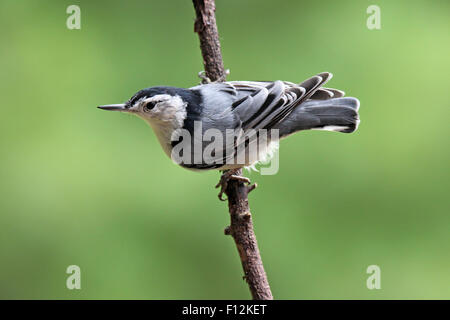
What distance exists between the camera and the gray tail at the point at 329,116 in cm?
242

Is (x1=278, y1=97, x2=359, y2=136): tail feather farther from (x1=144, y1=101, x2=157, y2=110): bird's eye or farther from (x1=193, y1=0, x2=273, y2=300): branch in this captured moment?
(x1=144, y1=101, x2=157, y2=110): bird's eye

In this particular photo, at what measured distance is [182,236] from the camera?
2.84 meters

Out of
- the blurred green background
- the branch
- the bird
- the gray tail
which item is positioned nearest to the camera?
the branch

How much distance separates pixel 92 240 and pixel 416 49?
2.07 m

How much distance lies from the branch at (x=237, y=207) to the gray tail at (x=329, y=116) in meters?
0.36

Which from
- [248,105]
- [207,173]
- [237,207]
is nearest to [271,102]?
[248,105]

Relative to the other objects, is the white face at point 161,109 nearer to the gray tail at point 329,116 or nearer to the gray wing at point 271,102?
the gray wing at point 271,102

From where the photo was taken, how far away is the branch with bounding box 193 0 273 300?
2.12 m

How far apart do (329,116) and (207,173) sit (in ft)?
2.64

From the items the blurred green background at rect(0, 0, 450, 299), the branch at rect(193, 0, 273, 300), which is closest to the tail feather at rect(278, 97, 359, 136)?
the branch at rect(193, 0, 273, 300)

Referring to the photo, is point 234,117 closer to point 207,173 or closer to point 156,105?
point 156,105

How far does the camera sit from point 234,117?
2328 millimetres

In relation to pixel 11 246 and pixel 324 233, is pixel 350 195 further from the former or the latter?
pixel 11 246

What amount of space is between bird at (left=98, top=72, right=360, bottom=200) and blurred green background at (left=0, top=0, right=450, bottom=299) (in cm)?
47
